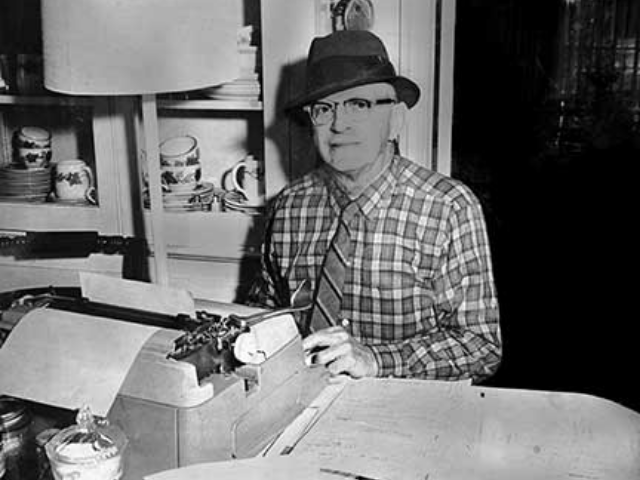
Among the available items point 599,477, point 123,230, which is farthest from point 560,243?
point 123,230

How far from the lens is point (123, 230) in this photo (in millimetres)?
1812

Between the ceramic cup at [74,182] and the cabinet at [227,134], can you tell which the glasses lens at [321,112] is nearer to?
the cabinet at [227,134]

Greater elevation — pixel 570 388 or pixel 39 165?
pixel 39 165

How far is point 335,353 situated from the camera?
115 centimetres

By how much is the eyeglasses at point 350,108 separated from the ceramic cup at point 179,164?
338mm

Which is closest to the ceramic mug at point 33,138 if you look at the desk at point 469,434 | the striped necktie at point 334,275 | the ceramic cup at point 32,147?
the ceramic cup at point 32,147

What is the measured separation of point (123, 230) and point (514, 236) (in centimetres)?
90

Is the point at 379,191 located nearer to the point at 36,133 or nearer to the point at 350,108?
the point at 350,108

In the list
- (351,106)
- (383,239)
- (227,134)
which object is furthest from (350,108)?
(227,134)

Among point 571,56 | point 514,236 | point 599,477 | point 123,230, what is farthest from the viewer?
point 123,230

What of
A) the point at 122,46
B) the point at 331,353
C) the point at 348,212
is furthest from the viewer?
the point at 348,212

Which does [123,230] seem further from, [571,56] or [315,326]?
A: [571,56]

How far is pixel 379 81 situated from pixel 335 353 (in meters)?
0.55

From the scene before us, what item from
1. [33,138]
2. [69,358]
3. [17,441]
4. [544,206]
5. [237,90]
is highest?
[237,90]
